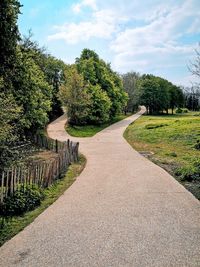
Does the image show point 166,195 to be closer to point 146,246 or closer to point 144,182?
point 144,182

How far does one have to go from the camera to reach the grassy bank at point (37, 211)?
32.3ft

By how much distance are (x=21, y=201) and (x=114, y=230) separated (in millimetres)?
3650

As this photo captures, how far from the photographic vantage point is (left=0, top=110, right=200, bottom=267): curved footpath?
7.83 m

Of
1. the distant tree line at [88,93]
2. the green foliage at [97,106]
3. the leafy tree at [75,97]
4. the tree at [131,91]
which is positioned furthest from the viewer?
the tree at [131,91]

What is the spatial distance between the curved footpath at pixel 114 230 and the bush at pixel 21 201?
0.65 m

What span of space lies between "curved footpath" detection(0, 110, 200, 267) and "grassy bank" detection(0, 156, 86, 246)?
0.27 metres

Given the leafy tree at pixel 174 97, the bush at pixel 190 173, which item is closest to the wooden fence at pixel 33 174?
the bush at pixel 190 173

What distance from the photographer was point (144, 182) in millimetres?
16781

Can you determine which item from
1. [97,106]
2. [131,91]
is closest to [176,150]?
[97,106]

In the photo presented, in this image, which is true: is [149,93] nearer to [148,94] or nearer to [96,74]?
[148,94]

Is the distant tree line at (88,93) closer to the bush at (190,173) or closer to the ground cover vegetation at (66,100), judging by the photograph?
the ground cover vegetation at (66,100)

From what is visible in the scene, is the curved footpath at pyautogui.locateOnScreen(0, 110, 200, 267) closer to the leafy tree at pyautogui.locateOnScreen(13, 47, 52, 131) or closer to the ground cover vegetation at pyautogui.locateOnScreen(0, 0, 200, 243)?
the ground cover vegetation at pyautogui.locateOnScreen(0, 0, 200, 243)

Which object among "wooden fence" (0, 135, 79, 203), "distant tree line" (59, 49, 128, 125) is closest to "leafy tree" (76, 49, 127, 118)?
"distant tree line" (59, 49, 128, 125)

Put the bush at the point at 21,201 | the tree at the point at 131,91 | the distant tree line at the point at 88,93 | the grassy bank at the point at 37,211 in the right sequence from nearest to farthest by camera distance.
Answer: the grassy bank at the point at 37,211, the bush at the point at 21,201, the distant tree line at the point at 88,93, the tree at the point at 131,91
